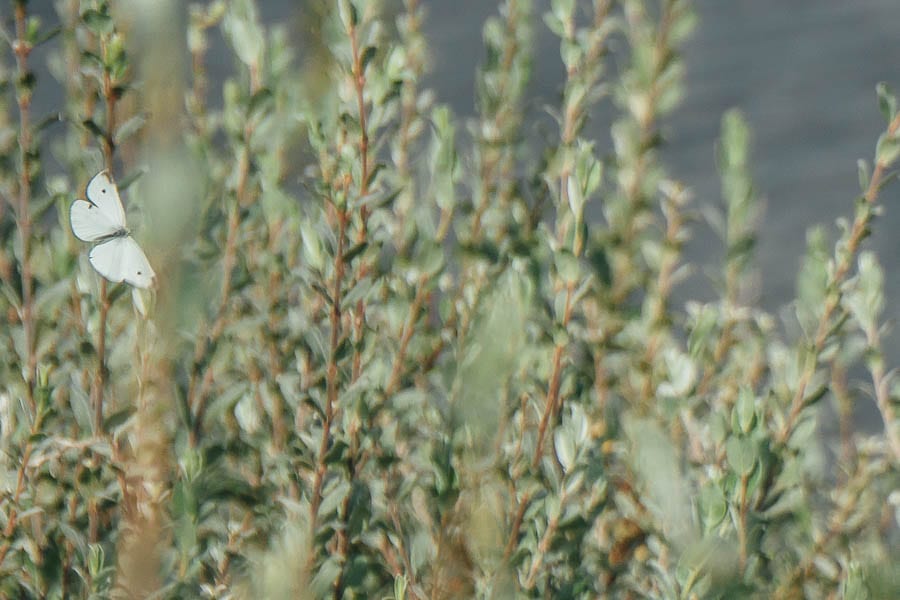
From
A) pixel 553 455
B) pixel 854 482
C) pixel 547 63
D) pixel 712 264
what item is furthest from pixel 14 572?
pixel 547 63

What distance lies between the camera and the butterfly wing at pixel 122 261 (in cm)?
87

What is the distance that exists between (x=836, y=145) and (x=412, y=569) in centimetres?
202

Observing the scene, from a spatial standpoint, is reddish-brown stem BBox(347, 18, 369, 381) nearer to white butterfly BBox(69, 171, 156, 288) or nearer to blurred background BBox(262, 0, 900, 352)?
white butterfly BBox(69, 171, 156, 288)

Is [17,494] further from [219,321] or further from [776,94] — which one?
[776,94]

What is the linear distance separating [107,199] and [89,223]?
0.03m

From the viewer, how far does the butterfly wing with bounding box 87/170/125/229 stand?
0.90 metres

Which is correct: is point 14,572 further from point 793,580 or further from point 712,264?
point 712,264

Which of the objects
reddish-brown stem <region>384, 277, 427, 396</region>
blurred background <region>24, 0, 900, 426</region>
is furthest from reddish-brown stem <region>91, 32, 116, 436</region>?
blurred background <region>24, 0, 900, 426</region>

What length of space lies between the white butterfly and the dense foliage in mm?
36

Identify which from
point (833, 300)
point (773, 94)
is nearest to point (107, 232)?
point (833, 300)

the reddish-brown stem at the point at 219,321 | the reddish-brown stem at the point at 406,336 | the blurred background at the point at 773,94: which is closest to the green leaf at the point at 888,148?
the reddish-brown stem at the point at 406,336

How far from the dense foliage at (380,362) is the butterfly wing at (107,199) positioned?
0.13 ft

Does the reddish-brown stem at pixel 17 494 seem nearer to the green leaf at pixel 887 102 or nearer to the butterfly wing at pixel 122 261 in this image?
the butterfly wing at pixel 122 261

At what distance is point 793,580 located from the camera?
132 centimetres
